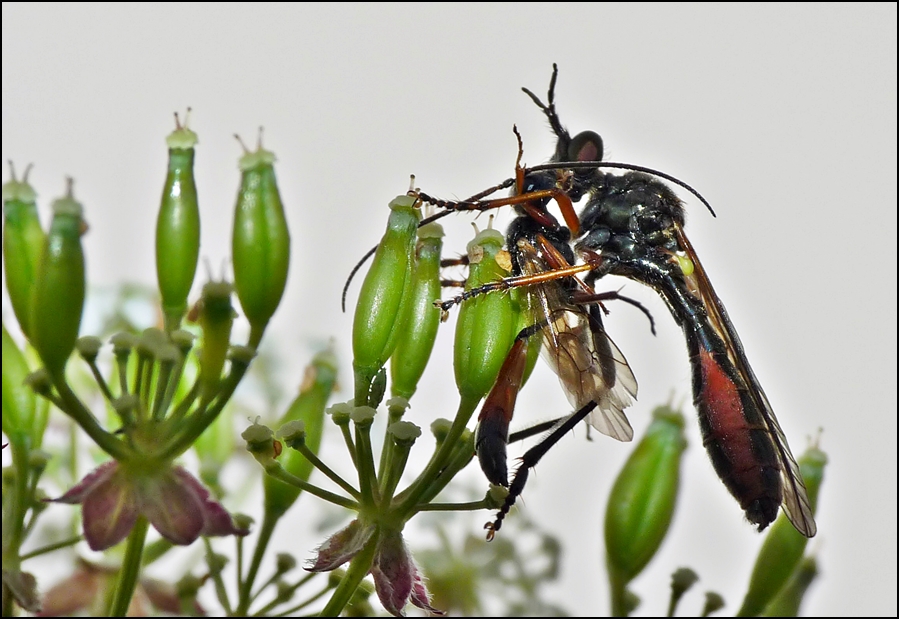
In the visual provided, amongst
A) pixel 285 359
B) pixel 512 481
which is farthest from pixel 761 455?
pixel 285 359

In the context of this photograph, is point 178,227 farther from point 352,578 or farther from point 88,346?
point 352,578

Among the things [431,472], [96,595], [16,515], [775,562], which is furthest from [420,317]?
[96,595]

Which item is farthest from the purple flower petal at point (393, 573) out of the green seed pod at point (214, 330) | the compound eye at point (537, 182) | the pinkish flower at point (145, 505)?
the compound eye at point (537, 182)

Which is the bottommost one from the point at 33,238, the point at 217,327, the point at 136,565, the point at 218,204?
the point at 136,565

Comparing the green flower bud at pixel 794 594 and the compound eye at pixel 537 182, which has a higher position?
the compound eye at pixel 537 182

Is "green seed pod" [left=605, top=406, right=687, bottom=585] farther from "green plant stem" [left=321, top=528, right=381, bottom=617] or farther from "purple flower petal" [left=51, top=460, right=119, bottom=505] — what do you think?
"purple flower petal" [left=51, top=460, right=119, bottom=505]

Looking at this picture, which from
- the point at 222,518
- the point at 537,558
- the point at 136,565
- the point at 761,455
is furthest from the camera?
the point at 537,558

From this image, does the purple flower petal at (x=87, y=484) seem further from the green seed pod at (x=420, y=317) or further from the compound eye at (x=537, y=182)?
the compound eye at (x=537, y=182)

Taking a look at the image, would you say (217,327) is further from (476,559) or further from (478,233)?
(476,559)
